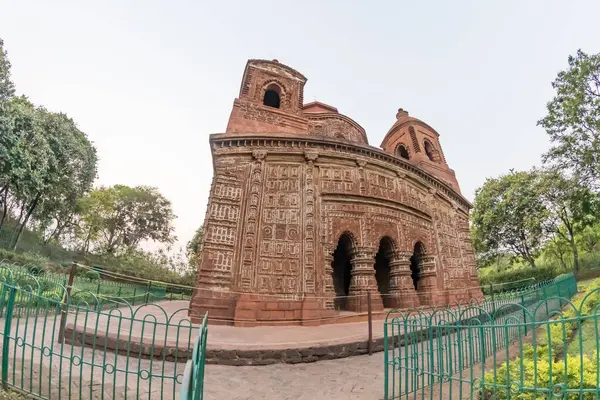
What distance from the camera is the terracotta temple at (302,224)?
9703 millimetres

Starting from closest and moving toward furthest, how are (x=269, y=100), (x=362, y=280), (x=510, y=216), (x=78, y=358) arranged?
1. (x=78, y=358)
2. (x=362, y=280)
3. (x=269, y=100)
4. (x=510, y=216)

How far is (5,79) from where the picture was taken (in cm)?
1711

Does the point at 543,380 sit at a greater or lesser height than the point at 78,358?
→ greater

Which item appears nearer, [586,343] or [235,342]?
[586,343]

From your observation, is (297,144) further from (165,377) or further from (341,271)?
(165,377)

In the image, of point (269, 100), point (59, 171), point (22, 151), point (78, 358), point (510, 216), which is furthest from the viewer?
point (510, 216)

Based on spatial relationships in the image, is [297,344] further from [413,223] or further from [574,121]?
[574,121]

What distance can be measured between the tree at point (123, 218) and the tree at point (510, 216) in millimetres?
27658

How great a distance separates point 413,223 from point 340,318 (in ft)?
18.6

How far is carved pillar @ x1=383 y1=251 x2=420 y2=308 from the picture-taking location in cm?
1189

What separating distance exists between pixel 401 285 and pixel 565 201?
1286cm

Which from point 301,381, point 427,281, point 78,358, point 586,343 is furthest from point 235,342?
point 427,281

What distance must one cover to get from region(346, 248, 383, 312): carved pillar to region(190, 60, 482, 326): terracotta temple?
0.03 meters

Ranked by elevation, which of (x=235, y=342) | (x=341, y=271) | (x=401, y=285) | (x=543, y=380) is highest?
(x=341, y=271)
